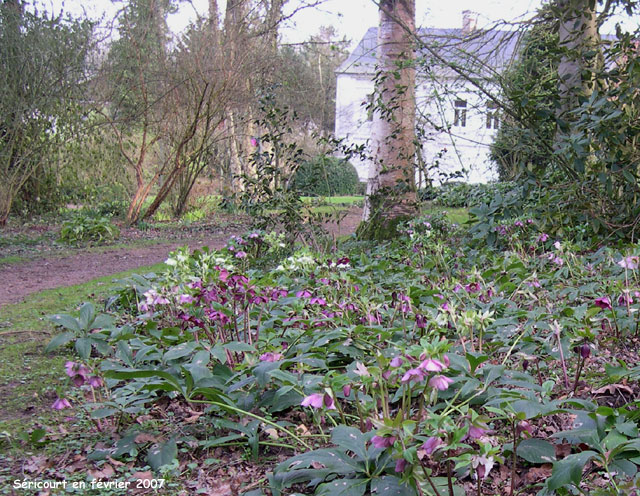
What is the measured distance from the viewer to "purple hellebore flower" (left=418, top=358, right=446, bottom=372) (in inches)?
52.0

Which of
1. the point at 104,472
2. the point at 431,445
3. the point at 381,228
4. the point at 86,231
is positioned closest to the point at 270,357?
the point at 104,472

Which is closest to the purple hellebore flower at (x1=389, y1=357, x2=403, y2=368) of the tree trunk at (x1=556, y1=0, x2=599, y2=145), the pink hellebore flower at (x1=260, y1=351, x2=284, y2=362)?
the pink hellebore flower at (x1=260, y1=351, x2=284, y2=362)

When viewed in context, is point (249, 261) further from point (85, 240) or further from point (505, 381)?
point (85, 240)

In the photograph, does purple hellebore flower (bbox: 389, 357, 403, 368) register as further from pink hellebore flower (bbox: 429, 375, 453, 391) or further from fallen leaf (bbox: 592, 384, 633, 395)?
fallen leaf (bbox: 592, 384, 633, 395)

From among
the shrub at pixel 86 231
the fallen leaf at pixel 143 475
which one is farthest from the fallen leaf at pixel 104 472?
the shrub at pixel 86 231

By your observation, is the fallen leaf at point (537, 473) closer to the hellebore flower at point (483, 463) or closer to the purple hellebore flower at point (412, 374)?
the hellebore flower at point (483, 463)

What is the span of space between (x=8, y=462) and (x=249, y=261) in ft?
10.6

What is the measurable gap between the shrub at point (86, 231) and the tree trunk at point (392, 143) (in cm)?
442

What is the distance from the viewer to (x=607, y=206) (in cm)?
470

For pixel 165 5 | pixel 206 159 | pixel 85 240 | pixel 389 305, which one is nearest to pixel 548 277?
pixel 389 305

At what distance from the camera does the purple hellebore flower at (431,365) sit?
52.0 inches

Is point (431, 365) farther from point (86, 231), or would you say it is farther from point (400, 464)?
point (86, 231)

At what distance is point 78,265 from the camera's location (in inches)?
279

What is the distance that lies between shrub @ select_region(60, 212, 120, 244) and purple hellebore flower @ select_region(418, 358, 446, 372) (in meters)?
8.28
